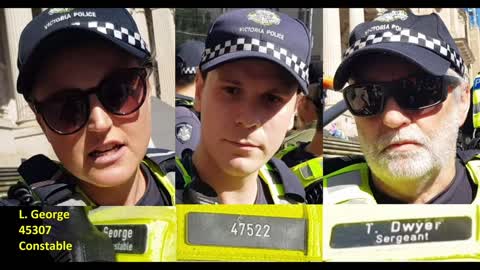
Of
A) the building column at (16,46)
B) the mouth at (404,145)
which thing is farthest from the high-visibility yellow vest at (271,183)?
the building column at (16,46)

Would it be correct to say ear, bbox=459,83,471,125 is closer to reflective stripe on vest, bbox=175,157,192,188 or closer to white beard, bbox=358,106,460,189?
white beard, bbox=358,106,460,189

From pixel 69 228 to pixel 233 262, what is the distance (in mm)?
1122

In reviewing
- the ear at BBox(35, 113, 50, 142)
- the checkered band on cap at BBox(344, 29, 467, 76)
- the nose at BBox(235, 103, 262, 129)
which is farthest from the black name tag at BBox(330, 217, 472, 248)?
the ear at BBox(35, 113, 50, 142)

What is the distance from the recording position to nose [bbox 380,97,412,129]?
146 inches

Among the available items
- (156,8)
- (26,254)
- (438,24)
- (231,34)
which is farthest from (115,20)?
(438,24)

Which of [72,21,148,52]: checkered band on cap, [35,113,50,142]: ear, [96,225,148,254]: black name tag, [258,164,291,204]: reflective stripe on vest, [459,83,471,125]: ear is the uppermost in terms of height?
[72,21,148,52]: checkered band on cap

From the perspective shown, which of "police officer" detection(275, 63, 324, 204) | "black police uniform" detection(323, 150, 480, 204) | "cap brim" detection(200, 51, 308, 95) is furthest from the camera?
"black police uniform" detection(323, 150, 480, 204)

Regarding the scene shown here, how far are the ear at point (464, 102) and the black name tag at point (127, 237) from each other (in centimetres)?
218

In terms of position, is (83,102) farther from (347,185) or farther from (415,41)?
(415,41)

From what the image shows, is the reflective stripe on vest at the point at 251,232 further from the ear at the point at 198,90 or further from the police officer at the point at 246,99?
the ear at the point at 198,90

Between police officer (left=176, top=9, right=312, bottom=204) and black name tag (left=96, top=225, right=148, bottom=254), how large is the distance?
1.57ft

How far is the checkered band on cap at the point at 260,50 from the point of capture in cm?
361

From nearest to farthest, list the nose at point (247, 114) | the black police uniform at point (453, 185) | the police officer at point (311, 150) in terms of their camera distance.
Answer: the nose at point (247, 114) < the police officer at point (311, 150) < the black police uniform at point (453, 185)

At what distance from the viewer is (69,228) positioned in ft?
13.2
